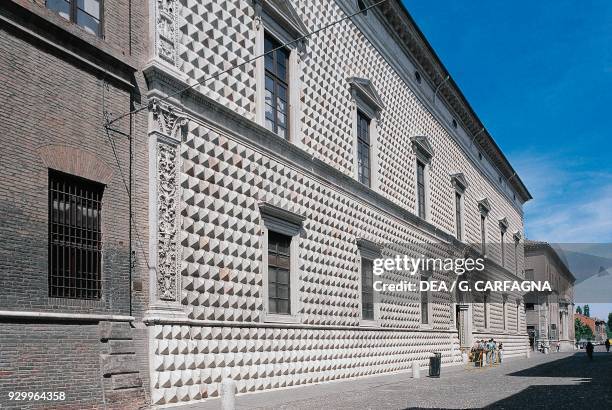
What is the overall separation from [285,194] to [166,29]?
5521 millimetres

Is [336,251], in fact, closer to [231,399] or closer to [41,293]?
[231,399]

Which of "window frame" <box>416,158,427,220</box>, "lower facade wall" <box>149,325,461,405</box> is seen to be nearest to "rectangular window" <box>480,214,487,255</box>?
"window frame" <box>416,158,427,220</box>

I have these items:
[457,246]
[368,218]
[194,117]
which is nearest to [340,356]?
[368,218]

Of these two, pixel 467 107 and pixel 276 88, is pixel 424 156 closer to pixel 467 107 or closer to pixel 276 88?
pixel 467 107

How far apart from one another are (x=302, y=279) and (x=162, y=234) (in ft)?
19.3

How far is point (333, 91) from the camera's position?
2033 centimetres

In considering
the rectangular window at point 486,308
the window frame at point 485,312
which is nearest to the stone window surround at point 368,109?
the window frame at point 485,312

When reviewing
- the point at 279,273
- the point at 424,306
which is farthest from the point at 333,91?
the point at 424,306

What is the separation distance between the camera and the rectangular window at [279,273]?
1611 centimetres

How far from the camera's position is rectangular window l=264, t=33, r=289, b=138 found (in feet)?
54.9

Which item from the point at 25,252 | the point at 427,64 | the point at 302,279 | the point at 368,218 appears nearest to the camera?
the point at 25,252

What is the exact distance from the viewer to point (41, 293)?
9.73m

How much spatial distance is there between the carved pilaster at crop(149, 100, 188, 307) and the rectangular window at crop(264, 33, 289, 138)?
4148 mm

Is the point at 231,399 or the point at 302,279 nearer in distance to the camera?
the point at 231,399
